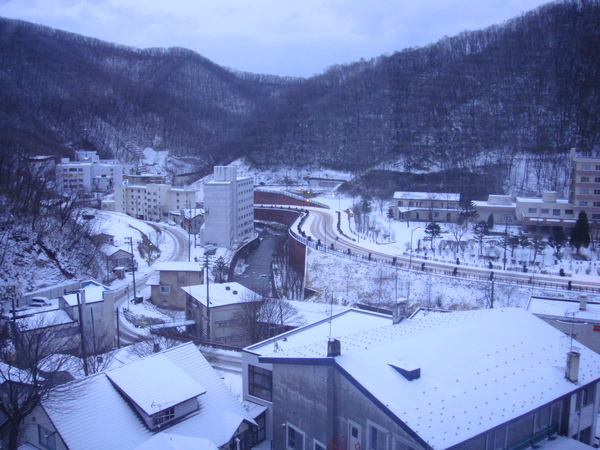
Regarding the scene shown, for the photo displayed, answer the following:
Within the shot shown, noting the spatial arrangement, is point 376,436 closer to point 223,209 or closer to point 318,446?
point 318,446

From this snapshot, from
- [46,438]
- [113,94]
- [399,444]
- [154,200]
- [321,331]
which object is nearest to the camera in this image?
[399,444]

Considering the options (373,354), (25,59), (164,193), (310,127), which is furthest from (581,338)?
(25,59)

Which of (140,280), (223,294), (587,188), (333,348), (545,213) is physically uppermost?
(587,188)

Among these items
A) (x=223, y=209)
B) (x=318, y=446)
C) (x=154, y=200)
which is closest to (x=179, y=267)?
(x=223, y=209)

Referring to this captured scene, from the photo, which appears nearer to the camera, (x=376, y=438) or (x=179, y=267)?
(x=376, y=438)

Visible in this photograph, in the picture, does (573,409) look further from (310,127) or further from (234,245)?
(310,127)

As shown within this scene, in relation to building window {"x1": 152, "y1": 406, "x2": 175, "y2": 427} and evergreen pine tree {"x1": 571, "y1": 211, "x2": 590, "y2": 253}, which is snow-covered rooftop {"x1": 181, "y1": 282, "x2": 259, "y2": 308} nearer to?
building window {"x1": 152, "y1": 406, "x2": 175, "y2": 427}

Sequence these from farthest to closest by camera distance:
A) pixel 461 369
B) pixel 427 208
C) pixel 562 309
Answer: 1. pixel 427 208
2. pixel 562 309
3. pixel 461 369
